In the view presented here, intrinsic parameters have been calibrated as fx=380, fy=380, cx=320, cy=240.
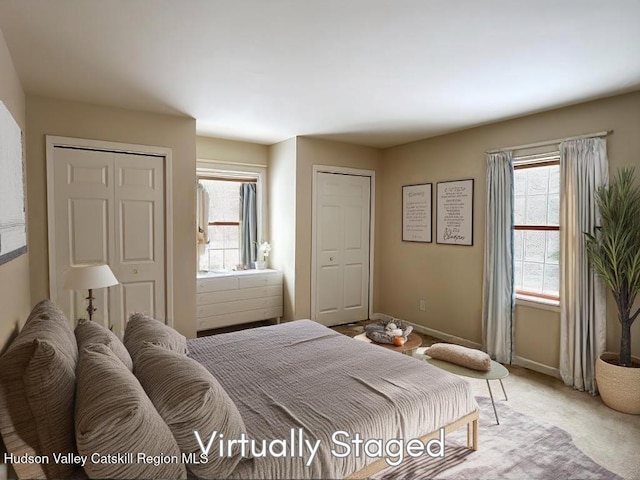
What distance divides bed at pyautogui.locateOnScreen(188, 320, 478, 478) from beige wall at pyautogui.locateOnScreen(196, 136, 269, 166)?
A: 9.44 feet

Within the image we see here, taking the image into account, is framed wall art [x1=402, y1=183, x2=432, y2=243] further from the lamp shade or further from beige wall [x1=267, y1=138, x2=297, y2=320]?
the lamp shade

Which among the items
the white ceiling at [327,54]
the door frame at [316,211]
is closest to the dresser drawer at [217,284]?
the door frame at [316,211]

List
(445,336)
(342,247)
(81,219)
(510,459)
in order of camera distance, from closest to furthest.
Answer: (510,459)
(81,219)
(445,336)
(342,247)

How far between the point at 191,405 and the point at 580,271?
3314mm

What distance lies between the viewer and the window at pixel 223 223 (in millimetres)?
5172

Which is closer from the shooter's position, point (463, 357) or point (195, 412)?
point (195, 412)

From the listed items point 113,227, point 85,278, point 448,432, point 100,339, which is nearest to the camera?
point 100,339

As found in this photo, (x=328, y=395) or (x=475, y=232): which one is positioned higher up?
(x=475, y=232)

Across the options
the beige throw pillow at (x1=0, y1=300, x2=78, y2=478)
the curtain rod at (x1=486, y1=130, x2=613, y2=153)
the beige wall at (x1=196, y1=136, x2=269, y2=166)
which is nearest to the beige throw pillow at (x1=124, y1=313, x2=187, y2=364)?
the beige throw pillow at (x1=0, y1=300, x2=78, y2=478)

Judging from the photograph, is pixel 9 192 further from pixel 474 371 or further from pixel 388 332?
pixel 474 371

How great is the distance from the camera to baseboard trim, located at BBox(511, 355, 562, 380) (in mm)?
3557

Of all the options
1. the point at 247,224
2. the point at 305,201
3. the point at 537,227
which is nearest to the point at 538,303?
the point at 537,227

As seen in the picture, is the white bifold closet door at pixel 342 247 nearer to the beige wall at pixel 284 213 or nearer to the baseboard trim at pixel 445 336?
the beige wall at pixel 284 213

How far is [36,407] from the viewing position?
1287 millimetres
